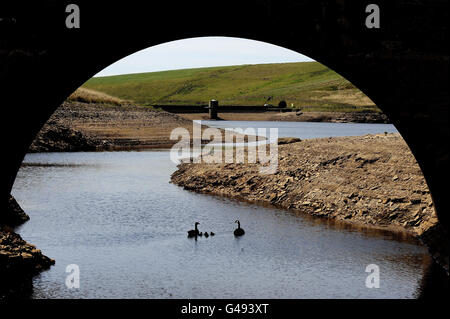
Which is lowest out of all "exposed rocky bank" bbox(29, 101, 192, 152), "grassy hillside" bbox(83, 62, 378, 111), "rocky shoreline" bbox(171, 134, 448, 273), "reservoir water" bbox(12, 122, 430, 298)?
"reservoir water" bbox(12, 122, 430, 298)

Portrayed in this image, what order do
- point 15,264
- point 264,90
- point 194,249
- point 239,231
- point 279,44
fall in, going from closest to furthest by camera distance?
point 279,44, point 15,264, point 194,249, point 239,231, point 264,90

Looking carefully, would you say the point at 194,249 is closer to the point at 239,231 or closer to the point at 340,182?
the point at 239,231

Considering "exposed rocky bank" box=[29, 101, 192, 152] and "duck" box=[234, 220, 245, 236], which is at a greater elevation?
"exposed rocky bank" box=[29, 101, 192, 152]

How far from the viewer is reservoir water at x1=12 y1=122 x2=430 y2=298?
57.5 feet

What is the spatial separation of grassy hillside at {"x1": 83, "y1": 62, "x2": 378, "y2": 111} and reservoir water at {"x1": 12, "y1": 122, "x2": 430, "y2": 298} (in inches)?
4247

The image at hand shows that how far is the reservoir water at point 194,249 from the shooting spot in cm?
1752

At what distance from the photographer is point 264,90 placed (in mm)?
174000

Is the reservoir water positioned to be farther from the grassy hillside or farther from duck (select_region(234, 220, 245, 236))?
the grassy hillside

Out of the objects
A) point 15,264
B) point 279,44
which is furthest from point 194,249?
point 279,44

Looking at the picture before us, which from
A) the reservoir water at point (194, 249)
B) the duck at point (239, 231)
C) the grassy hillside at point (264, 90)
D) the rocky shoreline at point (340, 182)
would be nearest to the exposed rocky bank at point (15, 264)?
the reservoir water at point (194, 249)

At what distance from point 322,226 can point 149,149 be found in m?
39.3

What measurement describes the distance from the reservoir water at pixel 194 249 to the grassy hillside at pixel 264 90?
10786cm

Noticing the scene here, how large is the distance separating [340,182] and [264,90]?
144 metres

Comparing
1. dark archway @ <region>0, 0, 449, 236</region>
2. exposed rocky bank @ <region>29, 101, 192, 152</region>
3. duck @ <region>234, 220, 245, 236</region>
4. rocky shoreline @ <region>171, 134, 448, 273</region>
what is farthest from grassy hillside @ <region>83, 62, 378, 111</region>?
dark archway @ <region>0, 0, 449, 236</region>
